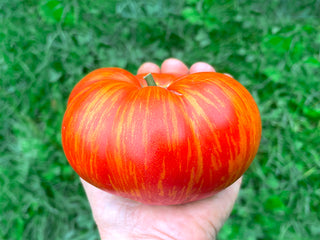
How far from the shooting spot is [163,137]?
3.79ft

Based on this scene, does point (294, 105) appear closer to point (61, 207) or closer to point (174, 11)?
point (174, 11)

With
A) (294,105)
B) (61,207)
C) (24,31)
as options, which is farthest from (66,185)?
(294,105)

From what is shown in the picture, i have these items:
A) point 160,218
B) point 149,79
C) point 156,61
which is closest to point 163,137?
point 149,79

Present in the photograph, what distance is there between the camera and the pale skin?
1.58 meters

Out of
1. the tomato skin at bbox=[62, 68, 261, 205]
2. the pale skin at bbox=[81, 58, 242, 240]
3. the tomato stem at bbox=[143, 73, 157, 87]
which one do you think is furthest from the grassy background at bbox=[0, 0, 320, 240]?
the tomato stem at bbox=[143, 73, 157, 87]

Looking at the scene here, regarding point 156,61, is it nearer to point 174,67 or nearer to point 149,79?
point 174,67

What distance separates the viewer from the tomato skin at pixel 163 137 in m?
1.17

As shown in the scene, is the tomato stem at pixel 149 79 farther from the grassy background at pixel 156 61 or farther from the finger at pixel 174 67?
the grassy background at pixel 156 61

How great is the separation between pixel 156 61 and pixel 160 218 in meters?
1.35

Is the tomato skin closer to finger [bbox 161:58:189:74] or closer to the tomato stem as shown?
the tomato stem

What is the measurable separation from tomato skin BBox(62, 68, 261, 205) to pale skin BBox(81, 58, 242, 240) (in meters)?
0.34

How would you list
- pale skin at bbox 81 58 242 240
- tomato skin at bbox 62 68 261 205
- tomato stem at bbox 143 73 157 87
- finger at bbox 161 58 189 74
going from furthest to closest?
finger at bbox 161 58 189 74, pale skin at bbox 81 58 242 240, tomato stem at bbox 143 73 157 87, tomato skin at bbox 62 68 261 205

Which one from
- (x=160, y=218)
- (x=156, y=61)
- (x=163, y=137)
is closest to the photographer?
(x=163, y=137)

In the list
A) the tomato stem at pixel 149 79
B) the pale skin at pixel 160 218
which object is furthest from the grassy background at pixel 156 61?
the tomato stem at pixel 149 79
